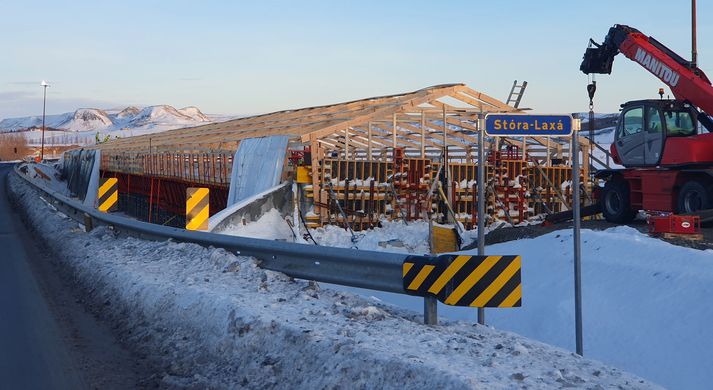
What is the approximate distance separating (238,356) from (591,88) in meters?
14.9

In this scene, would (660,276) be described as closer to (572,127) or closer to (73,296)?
(572,127)

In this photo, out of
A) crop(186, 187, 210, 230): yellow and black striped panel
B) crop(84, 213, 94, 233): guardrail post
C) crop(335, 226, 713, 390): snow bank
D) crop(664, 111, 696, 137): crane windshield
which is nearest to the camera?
crop(335, 226, 713, 390): snow bank

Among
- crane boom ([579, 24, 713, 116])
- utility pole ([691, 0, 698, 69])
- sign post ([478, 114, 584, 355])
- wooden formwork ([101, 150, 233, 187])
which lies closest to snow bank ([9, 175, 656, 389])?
sign post ([478, 114, 584, 355])

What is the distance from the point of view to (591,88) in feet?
61.8

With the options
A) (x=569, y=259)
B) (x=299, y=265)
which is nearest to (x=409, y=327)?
(x=299, y=265)

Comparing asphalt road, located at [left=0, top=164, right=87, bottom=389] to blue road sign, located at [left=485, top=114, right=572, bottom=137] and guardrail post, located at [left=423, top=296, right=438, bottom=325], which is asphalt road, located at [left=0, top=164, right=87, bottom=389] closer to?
guardrail post, located at [left=423, top=296, right=438, bottom=325]

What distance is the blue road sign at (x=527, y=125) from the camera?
738 centimetres

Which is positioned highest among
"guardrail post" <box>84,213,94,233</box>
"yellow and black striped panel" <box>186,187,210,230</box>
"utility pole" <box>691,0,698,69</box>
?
"utility pole" <box>691,0,698,69</box>

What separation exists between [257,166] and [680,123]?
1208cm

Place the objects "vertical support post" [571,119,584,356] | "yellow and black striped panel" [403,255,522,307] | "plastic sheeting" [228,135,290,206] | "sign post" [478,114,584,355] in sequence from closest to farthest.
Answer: "yellow and black striped panel" [403,255,522,307] → "vertical support post" [571,119,584,356] → "sign post" [478,114,584,355] → "plastic sheeting" [228,135,290,206]

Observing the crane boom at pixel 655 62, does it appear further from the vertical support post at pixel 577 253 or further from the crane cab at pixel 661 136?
the vertical support post at pixel 577 253

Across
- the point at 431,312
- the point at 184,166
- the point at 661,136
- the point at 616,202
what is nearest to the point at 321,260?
the point at 431,312

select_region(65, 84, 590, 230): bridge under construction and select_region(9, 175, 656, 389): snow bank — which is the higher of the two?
select_region(65, 84, 590, 230): bridge under construction

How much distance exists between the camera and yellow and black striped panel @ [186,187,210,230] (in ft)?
43.6
